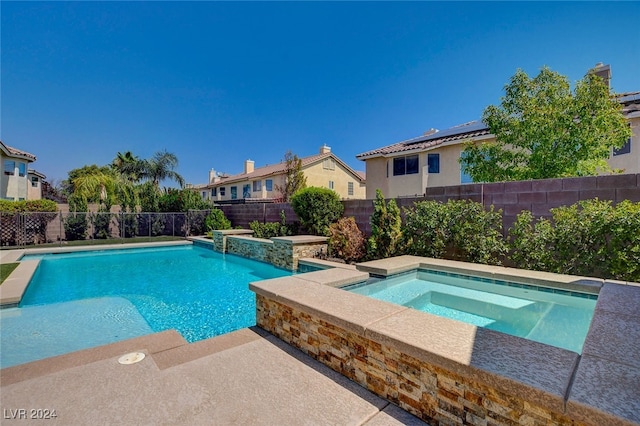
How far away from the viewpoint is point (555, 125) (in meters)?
7.99

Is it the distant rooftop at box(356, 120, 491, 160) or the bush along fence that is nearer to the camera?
the distant rooftop at box(356, 120, 491, 160)

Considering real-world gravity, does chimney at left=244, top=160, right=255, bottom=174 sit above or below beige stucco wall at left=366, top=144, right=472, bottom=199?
above

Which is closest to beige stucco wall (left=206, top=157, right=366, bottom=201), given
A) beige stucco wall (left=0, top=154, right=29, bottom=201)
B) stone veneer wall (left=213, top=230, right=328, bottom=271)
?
stone veneer wall (left=213, top=230, right=328, bottom=271)

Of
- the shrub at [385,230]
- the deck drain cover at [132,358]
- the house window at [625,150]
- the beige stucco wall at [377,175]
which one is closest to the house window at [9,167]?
the beige stucco wall at [377,175]

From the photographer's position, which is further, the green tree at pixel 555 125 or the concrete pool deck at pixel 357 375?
the green tree at pixel 555 125

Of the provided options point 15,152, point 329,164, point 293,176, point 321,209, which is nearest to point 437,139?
point 321,209

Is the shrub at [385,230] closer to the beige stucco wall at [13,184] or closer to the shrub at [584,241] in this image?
the shrub at [584,241]

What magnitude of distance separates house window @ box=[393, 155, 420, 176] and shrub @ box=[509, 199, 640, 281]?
1066cm

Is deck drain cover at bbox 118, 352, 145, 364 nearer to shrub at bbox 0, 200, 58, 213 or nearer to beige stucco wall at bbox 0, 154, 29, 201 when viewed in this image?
shrub at bbox 0, 200, 58, 213

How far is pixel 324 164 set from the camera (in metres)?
26.7

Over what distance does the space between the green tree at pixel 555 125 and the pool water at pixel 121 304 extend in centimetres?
808

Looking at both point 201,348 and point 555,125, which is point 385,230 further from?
point 201,348

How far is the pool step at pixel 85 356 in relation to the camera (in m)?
2.77

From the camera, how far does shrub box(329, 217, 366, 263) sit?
911 cm
